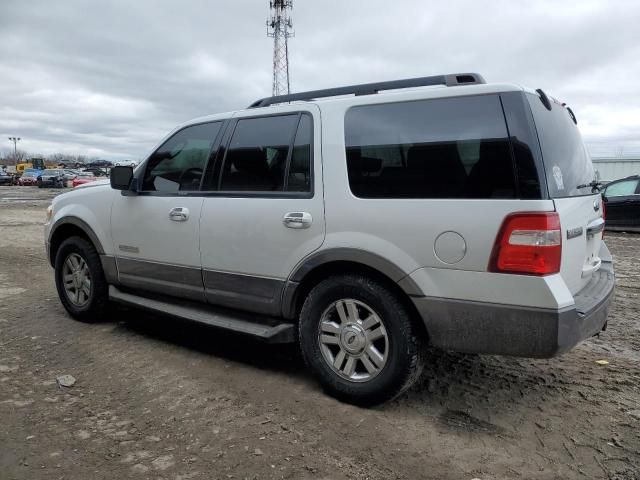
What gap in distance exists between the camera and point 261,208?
356cm

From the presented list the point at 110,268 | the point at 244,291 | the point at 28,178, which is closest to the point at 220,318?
the point at 244,291

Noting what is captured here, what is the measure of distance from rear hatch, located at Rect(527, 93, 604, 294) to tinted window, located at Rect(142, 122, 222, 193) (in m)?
2.39

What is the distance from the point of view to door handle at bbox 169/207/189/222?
400 cm

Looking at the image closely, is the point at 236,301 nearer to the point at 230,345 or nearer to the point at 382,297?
the point at 230,345

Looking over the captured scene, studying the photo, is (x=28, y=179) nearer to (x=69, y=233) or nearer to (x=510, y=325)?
(x=69, y=233)

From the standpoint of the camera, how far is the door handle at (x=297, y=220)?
10.9ft

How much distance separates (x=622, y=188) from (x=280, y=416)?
1201 centimetres

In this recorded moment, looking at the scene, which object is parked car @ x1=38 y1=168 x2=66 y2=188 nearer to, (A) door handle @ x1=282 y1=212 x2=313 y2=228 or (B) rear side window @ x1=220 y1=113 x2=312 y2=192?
(B) rear side window @ x1=220 y1=113 x2=312 y2=192

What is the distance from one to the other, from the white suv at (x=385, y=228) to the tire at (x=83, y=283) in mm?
771

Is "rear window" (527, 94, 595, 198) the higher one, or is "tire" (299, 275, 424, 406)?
"rear window" (527, 94, 595, 198)

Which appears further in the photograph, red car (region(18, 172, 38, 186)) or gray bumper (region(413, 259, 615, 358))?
red car (region(18, 172, 38, 186))

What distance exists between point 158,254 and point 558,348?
3.01m

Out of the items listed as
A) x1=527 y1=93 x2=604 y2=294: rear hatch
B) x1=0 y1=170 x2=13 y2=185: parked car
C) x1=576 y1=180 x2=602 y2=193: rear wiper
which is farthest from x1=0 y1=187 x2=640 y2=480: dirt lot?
x1=0 y1=170 x2=13 y2=185: parked car

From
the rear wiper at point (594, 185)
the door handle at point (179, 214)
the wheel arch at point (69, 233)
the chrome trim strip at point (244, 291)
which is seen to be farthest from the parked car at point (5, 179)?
the rear wiper at point (594, 185)
